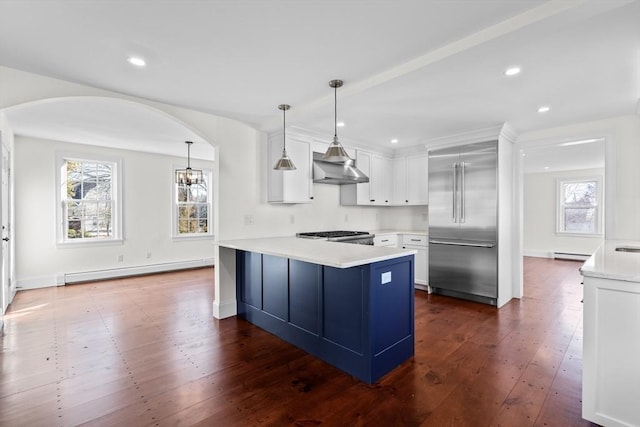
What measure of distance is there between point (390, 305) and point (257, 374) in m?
1.17

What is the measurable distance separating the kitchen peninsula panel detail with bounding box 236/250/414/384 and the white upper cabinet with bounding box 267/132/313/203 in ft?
3.37

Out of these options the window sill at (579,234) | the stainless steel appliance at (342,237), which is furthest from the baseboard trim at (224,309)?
the window sill at (579,234)

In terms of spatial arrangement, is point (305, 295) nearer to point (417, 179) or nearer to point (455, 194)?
point (455, 194)

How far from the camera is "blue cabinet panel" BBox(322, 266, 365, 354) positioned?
89.9 inches

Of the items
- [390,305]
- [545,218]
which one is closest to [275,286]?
[390,305]

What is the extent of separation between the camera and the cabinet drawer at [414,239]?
4734 mm

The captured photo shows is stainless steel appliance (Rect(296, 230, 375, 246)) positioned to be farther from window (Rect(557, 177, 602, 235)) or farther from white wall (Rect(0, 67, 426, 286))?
window (Rect(557, 177, 602, 235))

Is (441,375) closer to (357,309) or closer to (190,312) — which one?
(357,309)

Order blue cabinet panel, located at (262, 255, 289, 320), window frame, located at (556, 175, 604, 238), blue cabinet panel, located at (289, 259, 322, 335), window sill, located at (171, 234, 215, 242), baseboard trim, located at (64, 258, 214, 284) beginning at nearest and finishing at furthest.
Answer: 1. blue cabinet panel, located at (289, 259, 322, 335)
2. blue cabinet panel, located at (262, 255, 289, 320)
3. baseboard trim, located at (64, 258, 214, 284)
4. window sill, located at (171, 234, 215, 242)
5. window frame, located at (556, 175, 604, 238)

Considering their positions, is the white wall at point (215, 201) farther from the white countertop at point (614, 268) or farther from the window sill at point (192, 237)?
the white countertop at point (614, 268)

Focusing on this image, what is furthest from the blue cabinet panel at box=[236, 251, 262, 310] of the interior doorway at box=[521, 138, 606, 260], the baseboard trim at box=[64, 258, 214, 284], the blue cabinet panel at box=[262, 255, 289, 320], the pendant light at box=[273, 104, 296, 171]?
the interior doorway at box=[521, 138, 606, 260]

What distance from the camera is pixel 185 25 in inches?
73.5

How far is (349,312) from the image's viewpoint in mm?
2361

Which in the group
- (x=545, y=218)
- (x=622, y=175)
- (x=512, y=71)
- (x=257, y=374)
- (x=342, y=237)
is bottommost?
(x=257, y=374)
